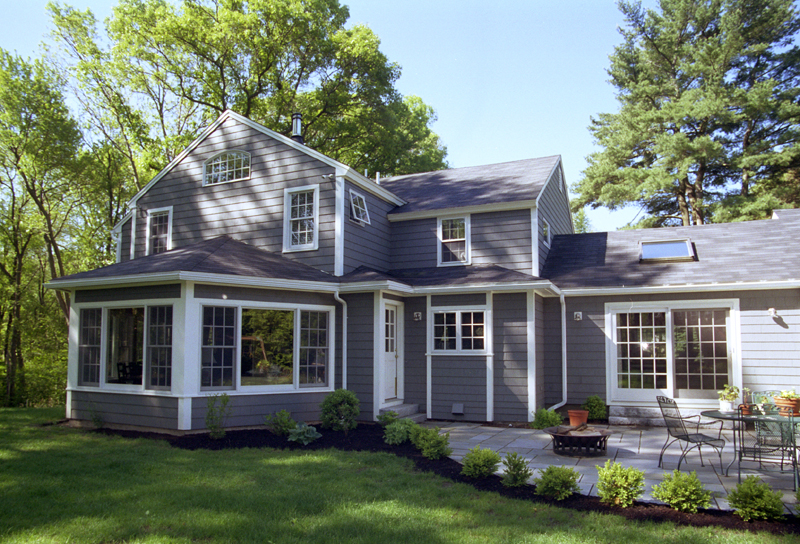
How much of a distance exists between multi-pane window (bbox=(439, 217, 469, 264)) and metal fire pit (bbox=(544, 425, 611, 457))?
541 centimetres

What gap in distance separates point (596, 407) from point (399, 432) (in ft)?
15.7

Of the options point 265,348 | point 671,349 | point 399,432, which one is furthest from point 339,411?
point 671,349

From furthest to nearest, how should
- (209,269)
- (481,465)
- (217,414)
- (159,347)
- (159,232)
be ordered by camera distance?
1. (159,232)
2. (159,347)
3. (209,269)
4. (217,414)
5. (481,465)

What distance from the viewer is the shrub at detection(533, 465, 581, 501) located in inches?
213

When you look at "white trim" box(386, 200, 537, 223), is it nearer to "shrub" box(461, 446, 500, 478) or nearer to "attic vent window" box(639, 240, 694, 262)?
"attic vent window" box(639, 240, 694, 262)

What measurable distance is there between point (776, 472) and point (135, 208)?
→ 14134 millimetres

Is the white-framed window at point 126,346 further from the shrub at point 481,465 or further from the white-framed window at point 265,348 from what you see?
the shrub at point 481,465

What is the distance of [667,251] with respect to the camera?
469 inches

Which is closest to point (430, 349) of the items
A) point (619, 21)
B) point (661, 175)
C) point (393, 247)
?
point (393, 247)

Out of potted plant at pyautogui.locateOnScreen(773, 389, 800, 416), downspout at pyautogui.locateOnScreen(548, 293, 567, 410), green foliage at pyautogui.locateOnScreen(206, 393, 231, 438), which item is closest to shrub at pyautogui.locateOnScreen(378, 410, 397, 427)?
green foliage at pyautogui.locateOnScreen(206, 393, 231, 438)

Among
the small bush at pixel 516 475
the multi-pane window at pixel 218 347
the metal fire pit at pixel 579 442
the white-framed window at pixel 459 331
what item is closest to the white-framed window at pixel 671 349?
the white-framed window at pixel 459 331

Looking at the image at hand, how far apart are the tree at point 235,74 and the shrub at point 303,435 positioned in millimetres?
15766

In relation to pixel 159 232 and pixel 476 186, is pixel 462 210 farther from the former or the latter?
pixel 159 232

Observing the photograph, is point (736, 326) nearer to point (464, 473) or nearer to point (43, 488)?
point (464, 473)
